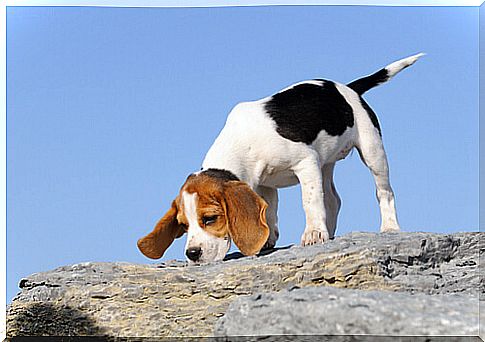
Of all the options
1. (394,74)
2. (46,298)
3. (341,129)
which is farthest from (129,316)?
(394,74)

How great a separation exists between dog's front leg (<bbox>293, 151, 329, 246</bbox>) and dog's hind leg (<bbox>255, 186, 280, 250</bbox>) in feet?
1.01

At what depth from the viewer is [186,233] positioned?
407 cm

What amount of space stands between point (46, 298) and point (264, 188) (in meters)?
1.61

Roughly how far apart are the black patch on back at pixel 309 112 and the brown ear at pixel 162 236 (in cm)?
78

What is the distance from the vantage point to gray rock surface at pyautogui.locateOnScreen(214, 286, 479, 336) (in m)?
2.14

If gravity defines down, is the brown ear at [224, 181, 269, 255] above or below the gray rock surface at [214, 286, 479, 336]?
above

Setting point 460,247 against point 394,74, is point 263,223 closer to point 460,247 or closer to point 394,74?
point 460,247

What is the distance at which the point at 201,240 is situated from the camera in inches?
154

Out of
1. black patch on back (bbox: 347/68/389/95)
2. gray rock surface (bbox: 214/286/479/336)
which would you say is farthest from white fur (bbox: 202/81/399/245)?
gray rock surface (bbox: 214/286/479/336)

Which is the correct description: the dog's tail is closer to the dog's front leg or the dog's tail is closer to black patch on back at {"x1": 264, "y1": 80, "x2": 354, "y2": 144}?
black patch on back at {"x1": 264, "y1": 80, "x2": 354, "y2": 144}

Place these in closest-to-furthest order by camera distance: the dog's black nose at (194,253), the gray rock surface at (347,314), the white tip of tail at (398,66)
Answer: the gray rock surface at (347,314) → the dog's black nose at (194,253) → the white tip of tail at (398,66)

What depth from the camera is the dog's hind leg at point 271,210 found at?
459cm

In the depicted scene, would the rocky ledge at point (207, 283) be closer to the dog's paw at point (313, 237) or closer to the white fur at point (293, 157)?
the dog's paw at point (313, 237)

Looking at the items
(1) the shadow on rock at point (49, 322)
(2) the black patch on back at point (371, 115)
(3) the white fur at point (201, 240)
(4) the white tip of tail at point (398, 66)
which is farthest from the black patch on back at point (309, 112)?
(1) the shadow on rock at point (49, 322)
